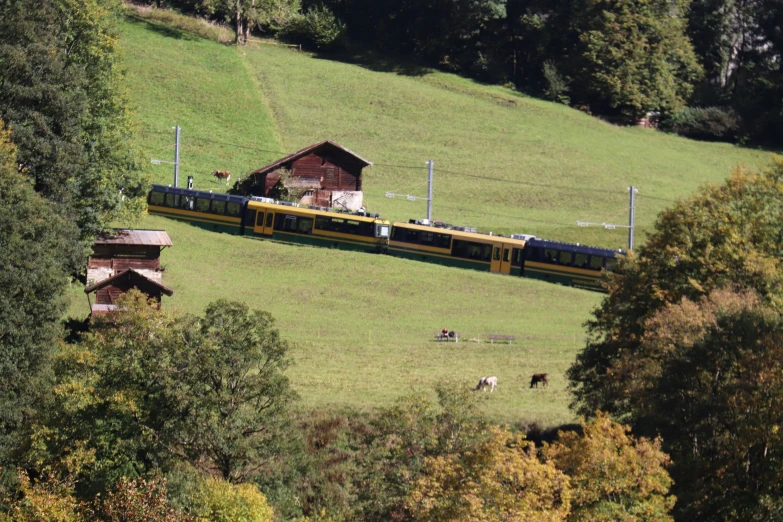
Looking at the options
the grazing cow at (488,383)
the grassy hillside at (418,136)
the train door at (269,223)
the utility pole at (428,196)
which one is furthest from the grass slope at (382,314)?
the grassy hillside at (418,136)

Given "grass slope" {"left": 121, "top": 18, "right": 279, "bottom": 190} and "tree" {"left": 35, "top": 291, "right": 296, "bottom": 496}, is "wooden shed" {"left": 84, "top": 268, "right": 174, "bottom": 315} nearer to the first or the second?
"tree" {"left": 35, "top": 291, "right": 296, "bottom": 496}

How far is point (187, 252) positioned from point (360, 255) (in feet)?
31.5

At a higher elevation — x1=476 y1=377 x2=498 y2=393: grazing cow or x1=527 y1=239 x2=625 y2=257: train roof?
x1=527 y1=239 x2=625 y2=257: train roof

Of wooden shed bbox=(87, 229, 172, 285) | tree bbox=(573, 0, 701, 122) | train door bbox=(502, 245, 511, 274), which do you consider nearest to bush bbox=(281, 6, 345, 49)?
tree bbox=(573, 0, 701, 122)

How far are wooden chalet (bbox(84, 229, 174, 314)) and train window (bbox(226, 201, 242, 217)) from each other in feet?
49.9

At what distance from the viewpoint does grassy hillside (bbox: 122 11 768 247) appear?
8138 centimetres

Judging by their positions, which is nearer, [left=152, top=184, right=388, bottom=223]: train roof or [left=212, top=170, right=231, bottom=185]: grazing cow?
[left=152, top=184, right=388, bottom=223]: train roof

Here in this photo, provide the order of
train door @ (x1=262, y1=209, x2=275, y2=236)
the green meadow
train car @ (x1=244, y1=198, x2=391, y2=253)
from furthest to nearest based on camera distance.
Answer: train door @ (x1=262, y1=209, x2=275, y2=236)
train car @ (x1=244, y1=198, x2=391, y2=253)
the green meadow

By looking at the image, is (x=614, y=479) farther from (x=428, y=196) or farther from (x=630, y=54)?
(x=630, y=54)

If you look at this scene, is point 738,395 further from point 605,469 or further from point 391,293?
point 391,293

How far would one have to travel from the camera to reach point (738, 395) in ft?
102

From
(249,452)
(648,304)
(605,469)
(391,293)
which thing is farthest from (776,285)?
(391,293)

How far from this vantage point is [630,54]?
10381cm

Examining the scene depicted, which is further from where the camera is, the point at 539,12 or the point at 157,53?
the point at 539,12
